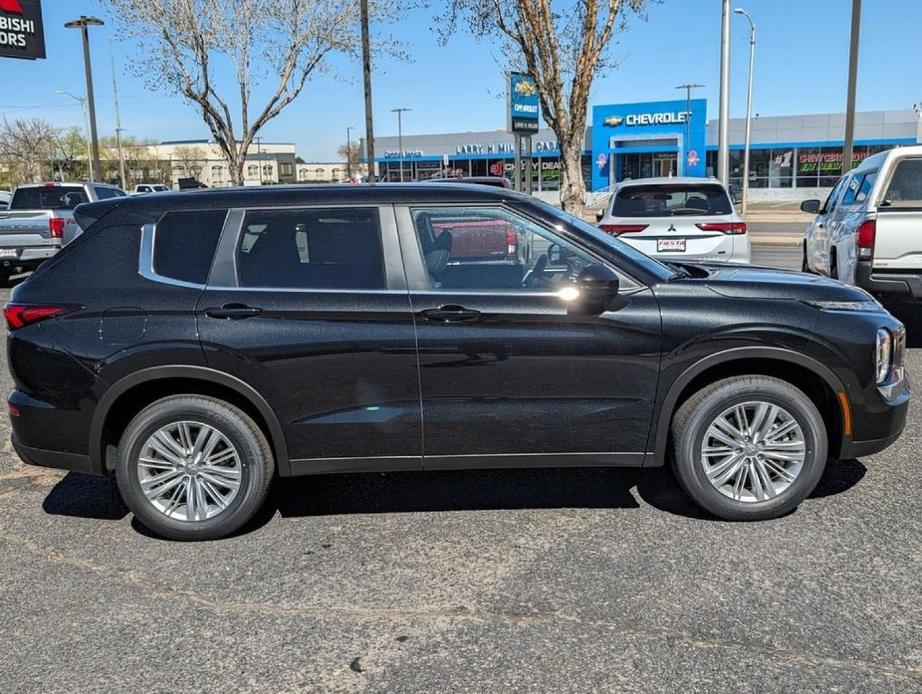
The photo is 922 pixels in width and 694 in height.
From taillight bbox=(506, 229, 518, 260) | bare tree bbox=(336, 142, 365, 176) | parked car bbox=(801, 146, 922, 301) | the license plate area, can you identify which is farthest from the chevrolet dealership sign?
bare tree bbox=(336, 142, 365, 176)

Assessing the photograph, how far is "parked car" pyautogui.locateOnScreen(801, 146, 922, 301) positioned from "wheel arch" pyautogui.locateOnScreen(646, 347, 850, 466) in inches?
178

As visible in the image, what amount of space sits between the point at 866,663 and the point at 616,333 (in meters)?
1.81

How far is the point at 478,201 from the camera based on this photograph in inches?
174

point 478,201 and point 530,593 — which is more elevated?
point 478,201

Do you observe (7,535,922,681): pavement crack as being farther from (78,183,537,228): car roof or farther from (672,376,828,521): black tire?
(78,183,537,228): car roof

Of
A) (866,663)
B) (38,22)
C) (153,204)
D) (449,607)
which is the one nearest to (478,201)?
(153,204)

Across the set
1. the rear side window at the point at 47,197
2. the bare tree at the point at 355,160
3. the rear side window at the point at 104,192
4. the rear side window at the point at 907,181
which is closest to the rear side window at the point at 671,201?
the rear side window at the point at 907,181

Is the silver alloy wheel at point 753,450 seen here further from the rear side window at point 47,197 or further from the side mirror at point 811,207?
the rear side window at point 47,197

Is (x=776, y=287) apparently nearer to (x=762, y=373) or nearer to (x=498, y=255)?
(x=762, y=373)

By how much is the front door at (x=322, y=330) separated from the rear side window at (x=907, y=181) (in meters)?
6.64

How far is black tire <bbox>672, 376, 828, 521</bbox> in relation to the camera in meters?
4.28

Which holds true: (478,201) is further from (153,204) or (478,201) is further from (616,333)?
(153,204)

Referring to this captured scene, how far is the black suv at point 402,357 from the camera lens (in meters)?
4.22

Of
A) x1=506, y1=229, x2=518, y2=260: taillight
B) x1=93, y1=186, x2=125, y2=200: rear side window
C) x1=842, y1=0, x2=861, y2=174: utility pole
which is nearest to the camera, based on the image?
x1=506, y1=229, x2=518, y2=260: taillight
